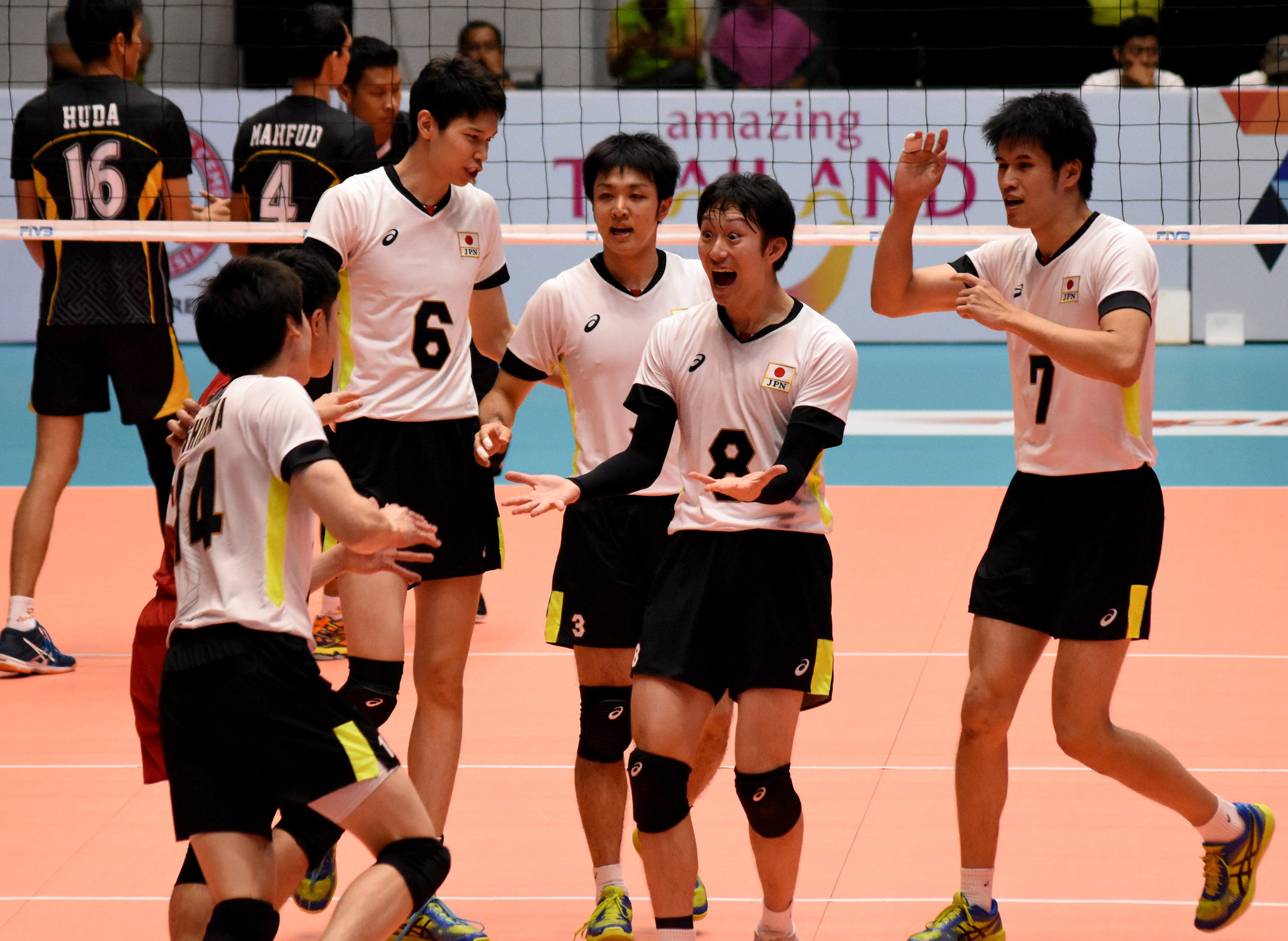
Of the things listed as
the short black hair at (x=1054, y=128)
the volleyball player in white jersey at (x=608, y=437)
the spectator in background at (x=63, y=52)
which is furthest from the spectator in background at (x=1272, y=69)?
the volleyball player in white jersey at (x=608, y=437)

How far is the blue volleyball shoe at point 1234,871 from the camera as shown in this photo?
151 inches

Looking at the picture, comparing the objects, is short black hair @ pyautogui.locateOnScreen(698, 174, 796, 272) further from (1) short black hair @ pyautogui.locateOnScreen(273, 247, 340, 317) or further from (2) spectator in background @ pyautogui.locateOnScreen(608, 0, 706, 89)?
(2) spectator in background @ pyautogui.locateOnScreen(608, 0, 706, 89)

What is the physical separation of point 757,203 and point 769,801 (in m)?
1.33

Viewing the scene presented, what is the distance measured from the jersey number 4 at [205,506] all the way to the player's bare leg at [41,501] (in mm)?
3409

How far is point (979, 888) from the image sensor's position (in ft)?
12.5

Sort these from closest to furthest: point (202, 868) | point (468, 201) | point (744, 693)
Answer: point (202, 868)
point (744, 693)
point (468, 201)

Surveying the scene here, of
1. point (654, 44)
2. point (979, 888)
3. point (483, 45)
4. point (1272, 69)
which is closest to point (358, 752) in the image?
point (979, 888)

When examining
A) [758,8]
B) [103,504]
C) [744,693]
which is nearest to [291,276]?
[744,693]

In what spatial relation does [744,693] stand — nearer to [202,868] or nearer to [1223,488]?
[202,868]

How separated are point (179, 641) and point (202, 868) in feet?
1.40

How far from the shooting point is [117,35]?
6441 mm

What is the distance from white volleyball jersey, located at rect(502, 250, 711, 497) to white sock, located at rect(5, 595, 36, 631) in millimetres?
2926

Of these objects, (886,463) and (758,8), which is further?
(758,8)

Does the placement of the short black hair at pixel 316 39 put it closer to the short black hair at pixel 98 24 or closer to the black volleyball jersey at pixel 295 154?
the black volleyball jersey at pixel 295 154
